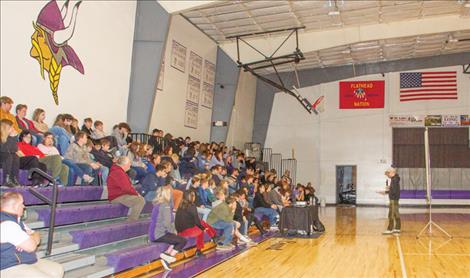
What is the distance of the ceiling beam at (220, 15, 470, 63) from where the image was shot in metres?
16.9

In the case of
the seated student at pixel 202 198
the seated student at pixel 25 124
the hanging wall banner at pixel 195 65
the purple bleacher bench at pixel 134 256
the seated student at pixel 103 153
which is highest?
the hanging wall banner at pixel 195 65

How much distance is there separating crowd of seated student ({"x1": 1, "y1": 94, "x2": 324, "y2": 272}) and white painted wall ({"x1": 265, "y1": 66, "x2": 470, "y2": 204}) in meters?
10.1

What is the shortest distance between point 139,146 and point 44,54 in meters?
2.41

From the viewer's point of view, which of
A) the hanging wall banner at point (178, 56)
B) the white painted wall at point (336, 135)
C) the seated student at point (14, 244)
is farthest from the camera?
the white painted wall at point (336, 135)

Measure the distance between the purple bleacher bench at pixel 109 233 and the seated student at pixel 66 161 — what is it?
1.11 meters

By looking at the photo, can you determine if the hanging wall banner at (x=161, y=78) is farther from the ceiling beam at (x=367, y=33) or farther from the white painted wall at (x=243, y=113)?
the white painted wall at (x=243, y=113)

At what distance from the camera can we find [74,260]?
560cm

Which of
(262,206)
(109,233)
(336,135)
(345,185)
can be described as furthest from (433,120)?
(109,233)

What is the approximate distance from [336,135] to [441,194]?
526cm

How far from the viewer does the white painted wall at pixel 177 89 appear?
46.0ft

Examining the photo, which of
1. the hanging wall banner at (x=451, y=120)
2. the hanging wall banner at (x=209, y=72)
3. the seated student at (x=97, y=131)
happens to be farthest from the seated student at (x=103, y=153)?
the hanging wall banner at (x=451, y=120)

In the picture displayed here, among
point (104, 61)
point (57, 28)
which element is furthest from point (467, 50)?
point (57, 28)

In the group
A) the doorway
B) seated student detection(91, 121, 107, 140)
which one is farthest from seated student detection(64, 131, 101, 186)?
the doorway

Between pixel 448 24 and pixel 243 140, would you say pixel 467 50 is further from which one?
pixel 243 140
